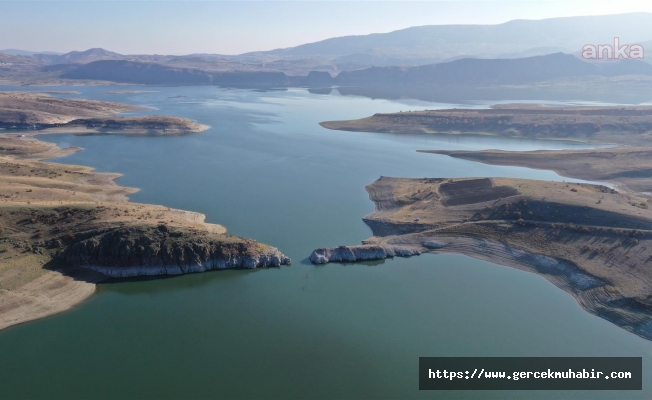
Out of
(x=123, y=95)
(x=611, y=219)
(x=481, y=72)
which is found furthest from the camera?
(x=481, y=72)

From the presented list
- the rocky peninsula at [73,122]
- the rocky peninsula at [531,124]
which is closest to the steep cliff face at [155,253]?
the rocky peninsula at [73,122]

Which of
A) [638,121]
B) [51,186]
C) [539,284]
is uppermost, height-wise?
[638,121]

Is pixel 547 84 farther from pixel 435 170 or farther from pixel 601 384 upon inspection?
pixel 601 384

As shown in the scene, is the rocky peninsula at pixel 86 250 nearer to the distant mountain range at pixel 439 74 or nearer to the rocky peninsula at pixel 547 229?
the rocky peninsula at pixel 547 229

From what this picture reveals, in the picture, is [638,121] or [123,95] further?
[123,95]

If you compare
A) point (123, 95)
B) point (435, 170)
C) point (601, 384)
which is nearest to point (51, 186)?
point (435, 170)

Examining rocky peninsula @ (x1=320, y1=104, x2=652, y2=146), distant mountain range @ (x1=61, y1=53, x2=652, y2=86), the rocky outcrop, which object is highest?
distant mountain range @ (x1=61, y1=53, x2=652, y2=86)

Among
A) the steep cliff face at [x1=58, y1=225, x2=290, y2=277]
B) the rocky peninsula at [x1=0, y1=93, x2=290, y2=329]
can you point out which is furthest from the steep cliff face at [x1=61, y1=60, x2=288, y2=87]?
the steep cliff face at [x1=58, y1=225, x2=290, y2=277]

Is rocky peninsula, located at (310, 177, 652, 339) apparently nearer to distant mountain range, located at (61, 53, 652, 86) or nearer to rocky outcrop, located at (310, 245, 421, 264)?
rocky outcrop, located at (310, 245, 421, 264)
